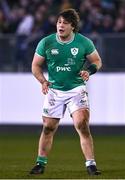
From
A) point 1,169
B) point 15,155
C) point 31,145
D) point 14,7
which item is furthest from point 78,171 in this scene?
point 14,7

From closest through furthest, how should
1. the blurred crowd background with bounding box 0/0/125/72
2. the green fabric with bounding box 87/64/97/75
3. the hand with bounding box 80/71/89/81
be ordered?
1. the hand with bounding box 80/71/89/81
2. the green fabric with bounding box 87/64/97/75
3. the blurred crowd background with bounding box 0/0/125/72

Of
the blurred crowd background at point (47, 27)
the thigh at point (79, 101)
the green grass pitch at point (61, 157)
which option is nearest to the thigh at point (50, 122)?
the thigh at point (79, 101)


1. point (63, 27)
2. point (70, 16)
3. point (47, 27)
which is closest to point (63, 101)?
point (63, 27)

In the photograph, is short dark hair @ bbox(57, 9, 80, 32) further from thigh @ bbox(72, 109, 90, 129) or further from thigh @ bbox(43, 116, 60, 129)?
thigh @ bbox(43, 116, 60, 129)

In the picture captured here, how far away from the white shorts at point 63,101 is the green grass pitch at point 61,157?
96 centimetres

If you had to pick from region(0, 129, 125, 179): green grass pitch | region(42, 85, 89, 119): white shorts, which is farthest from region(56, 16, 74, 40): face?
region(0, 129, 125, 179): green grass pitch

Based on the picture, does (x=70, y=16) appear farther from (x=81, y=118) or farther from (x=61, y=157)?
(x=61, y=157)

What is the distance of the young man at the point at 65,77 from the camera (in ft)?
45.5

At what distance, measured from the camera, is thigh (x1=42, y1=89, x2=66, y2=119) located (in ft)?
45.8

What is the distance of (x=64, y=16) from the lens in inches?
543

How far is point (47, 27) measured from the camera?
25.6m

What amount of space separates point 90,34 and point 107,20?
87cm

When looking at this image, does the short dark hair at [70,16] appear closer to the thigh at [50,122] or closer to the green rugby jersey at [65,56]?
the green rugby jersey at [65,56]

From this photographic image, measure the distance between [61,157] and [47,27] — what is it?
836 cm
